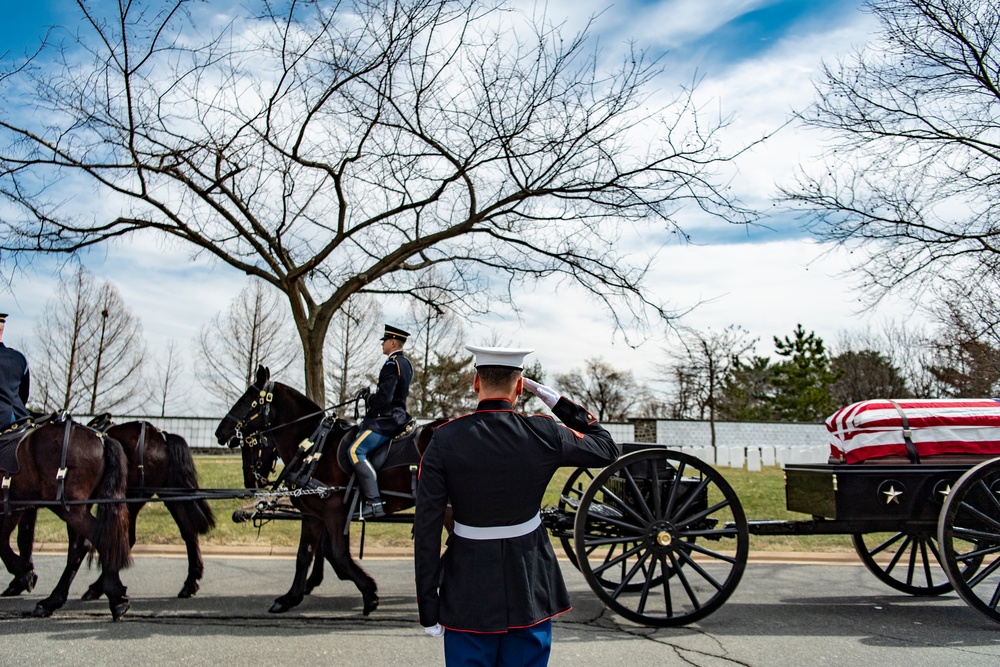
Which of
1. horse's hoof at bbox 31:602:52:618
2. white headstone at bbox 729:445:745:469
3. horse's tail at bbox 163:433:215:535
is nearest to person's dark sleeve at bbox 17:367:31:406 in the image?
horse's tail at bbox 163:433:215:535

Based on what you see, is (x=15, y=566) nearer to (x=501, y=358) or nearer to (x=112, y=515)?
(x=112, y=515)

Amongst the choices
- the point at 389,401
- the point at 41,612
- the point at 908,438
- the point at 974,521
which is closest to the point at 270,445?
the point at 389,401

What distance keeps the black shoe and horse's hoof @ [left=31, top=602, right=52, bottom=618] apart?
2.59 metres

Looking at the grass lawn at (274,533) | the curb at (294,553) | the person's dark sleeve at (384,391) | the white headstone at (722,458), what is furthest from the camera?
the white headstone at (722,458)

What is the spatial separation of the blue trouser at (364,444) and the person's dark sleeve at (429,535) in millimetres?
3929

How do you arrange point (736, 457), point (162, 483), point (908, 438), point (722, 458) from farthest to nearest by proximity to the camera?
point (722, 458) → point (736, 457) → point (162, 483) → point (908, 438)

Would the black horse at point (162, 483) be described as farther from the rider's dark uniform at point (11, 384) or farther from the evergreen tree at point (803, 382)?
the evergreen tree at point (803, 382)

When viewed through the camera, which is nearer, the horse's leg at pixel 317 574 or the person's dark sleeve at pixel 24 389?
the horse's leg at pixel 317 574

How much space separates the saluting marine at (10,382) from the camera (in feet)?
22.7

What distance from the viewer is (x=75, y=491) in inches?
258

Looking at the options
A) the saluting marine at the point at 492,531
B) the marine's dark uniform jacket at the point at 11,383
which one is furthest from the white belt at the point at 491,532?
the marine's dark uniform jacket at the point at 11,383

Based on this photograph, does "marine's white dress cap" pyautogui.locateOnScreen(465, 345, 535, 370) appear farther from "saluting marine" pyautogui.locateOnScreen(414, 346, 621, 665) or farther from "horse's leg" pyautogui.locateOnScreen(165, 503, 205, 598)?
"horse's leg" pyautogui.locateOnScreen(165, 503, 205, 598)

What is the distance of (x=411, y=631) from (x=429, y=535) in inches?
129

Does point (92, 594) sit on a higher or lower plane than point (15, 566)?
lower
